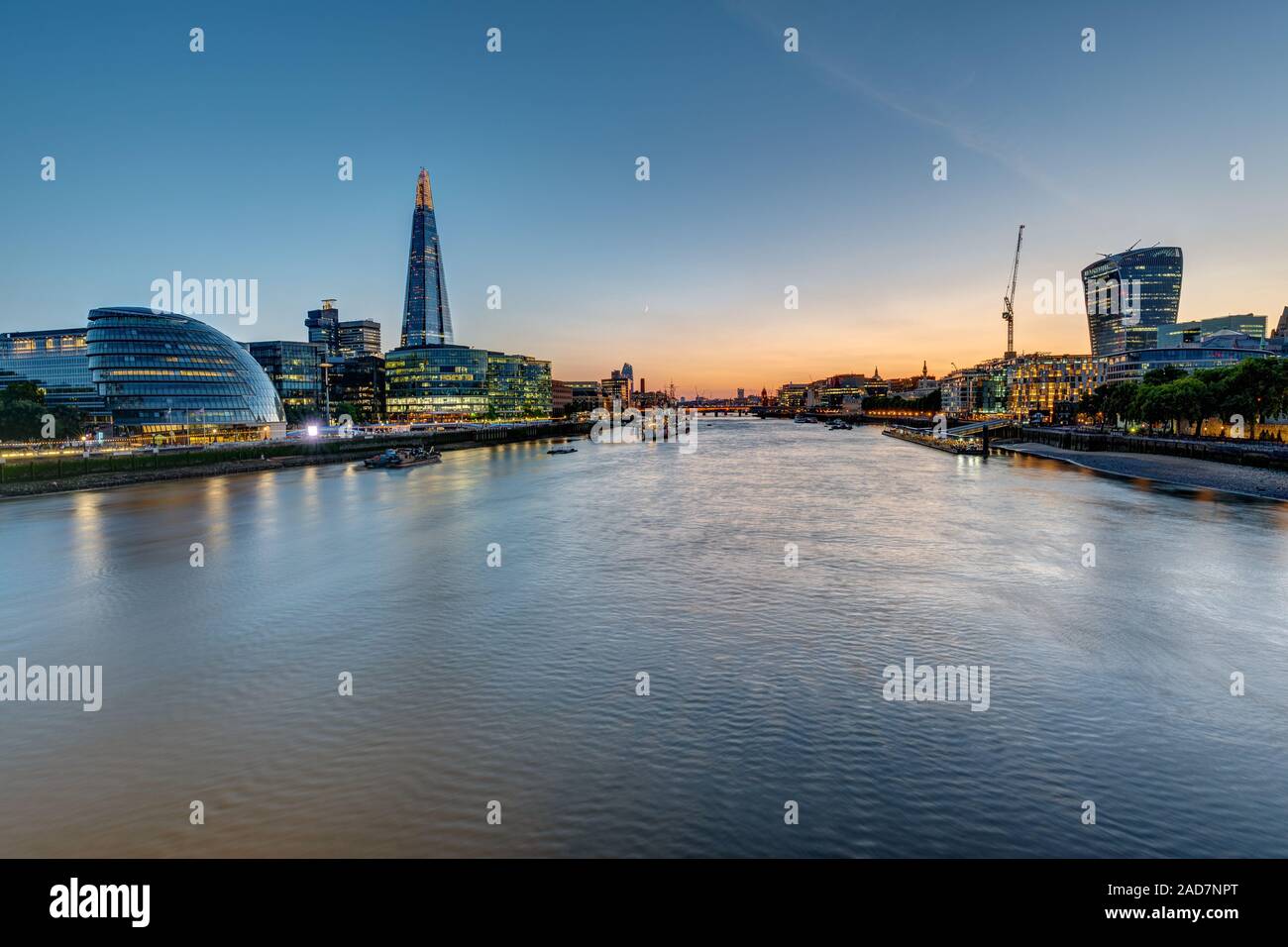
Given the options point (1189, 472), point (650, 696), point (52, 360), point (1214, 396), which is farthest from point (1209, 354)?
point (52, 360)

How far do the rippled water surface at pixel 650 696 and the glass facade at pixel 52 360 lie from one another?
127m

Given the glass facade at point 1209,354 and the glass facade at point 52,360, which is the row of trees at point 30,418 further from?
the glass facade at point 1209,354

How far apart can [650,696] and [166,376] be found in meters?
121

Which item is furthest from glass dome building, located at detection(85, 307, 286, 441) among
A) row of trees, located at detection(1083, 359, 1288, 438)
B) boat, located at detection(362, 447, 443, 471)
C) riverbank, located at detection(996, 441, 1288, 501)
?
row of trees, located at detection(1083, 359, 1288, 438)

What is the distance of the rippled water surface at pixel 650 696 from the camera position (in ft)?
35.5

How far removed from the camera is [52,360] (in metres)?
137

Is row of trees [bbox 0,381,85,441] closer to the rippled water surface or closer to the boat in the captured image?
the boat

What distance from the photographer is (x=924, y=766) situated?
1249 cm

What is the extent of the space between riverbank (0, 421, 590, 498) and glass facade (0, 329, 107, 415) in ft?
224

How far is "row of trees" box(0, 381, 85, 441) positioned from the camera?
77.5 meters

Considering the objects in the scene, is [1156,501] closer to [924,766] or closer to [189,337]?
[924,766]

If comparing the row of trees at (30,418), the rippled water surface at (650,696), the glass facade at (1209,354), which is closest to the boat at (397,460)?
the row of trees at (30,418)

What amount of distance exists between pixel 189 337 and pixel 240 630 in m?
112
